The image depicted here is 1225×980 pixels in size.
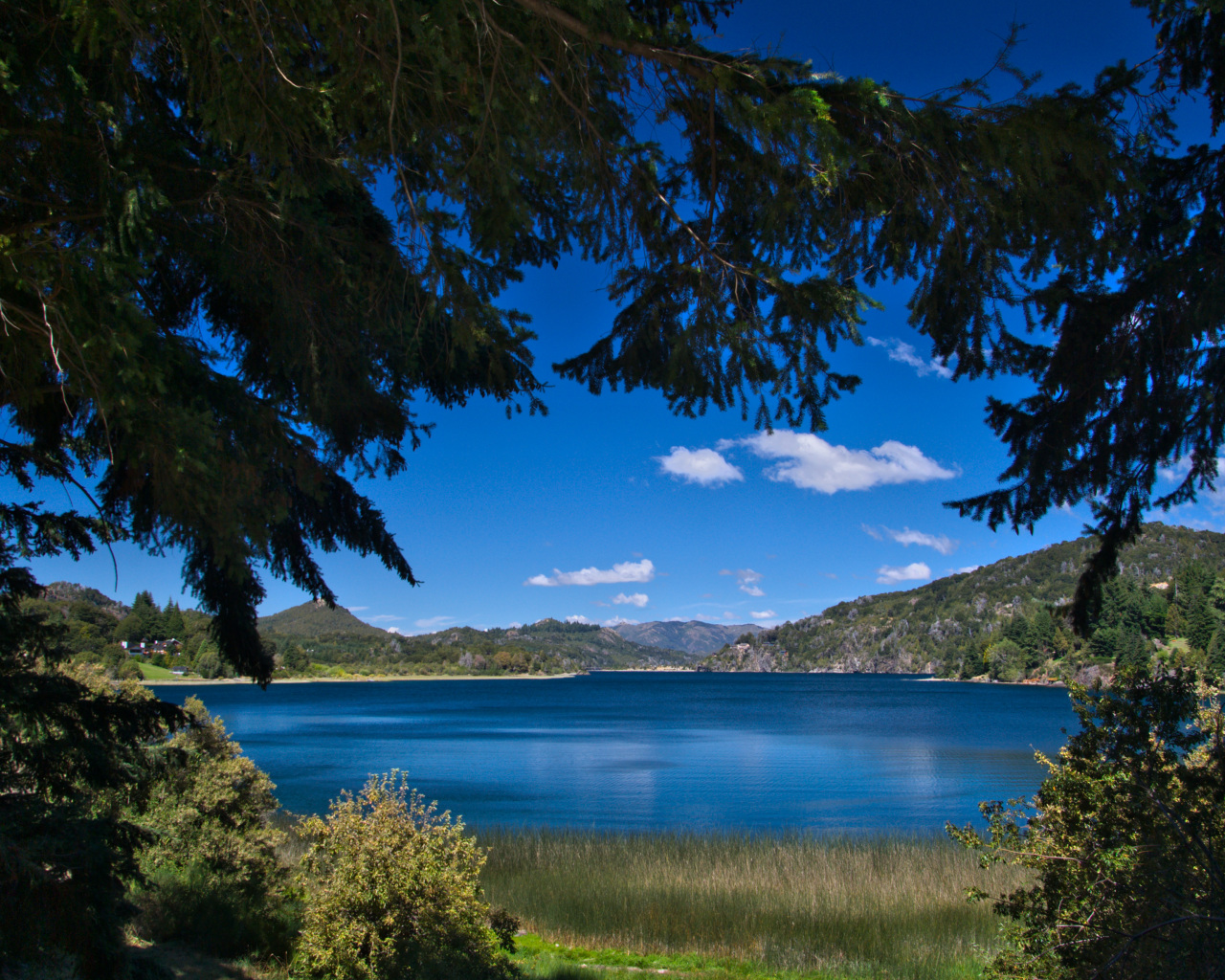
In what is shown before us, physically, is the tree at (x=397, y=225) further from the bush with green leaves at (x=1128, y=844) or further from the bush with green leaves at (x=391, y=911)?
the bush with green leaves at (x=391, y=911)

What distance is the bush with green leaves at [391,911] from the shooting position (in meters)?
5.93

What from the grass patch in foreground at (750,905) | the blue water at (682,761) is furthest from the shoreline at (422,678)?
the grass patch in foreground at (750,905)

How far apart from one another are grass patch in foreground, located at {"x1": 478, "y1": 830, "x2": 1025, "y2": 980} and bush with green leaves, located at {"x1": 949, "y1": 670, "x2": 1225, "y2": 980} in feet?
2.77

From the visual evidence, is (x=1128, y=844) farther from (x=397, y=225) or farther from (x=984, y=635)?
(x=984, y=635)

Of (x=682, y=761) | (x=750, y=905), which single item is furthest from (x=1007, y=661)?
(x=750, y=905)

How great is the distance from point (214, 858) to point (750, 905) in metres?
6.51

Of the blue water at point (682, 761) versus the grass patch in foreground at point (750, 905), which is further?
the blue water at point (682, 761)

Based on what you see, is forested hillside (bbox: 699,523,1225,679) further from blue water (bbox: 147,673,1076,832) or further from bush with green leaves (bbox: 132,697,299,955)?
bush with green leaves (bbox: 132,697,299,955)

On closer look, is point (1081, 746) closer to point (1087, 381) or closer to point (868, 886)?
point (1087, 381)

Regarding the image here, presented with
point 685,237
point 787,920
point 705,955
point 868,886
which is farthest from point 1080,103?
point 868,886

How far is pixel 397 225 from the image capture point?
10.3ft

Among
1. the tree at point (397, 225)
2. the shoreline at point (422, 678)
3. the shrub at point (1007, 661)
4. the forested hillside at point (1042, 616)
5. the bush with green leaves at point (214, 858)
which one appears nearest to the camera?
the tree at point (397, 225)

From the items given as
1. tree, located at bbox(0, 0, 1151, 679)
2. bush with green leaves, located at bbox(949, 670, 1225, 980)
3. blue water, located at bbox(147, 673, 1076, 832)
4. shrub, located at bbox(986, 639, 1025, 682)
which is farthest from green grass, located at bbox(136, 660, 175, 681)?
shrub, located at bbox(986, 639, 1025, 682)

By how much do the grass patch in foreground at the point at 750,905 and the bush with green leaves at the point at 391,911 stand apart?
1.54 metres
